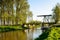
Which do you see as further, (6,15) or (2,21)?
(2,21)

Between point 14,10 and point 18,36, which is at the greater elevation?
point 14,10

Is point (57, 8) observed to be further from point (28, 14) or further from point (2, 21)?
point (2, 21)

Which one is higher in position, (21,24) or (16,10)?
(16,10)

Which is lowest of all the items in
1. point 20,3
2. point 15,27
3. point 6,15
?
point 15,27

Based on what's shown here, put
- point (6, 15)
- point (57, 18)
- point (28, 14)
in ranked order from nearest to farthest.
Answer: point (6, 15)
point (28, 14)
point (57, 18)

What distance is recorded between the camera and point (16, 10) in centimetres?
5481

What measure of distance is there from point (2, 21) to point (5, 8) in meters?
7.03

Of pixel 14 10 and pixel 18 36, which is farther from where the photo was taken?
pixel 14 10

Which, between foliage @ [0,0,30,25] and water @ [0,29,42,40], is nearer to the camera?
water @ [0,29,42,40]

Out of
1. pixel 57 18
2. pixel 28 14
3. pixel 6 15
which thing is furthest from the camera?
pixel 57 18

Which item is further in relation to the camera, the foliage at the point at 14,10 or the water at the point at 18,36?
the foliage at the point at 14,10

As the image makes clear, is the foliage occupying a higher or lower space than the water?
higher

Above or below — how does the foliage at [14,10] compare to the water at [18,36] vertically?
above

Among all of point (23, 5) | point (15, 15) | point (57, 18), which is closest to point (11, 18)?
A: point (15, 15)
